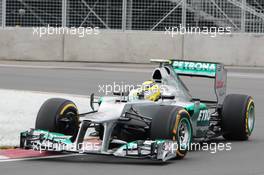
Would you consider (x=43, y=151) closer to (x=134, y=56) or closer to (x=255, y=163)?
(x=255, y=163)

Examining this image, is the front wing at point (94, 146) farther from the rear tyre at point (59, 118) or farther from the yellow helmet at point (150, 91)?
the yellow helmet at point (150, 91)

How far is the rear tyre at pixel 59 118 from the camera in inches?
415

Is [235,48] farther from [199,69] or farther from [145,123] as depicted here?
[145,123]

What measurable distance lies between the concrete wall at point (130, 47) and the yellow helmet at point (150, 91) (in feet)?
54.9

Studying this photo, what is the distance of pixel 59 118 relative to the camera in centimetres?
1064

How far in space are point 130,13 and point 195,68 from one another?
16731 mm

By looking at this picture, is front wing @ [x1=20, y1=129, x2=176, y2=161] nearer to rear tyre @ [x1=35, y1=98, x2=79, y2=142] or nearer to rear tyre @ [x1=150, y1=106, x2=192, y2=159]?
rear tyre @ [x1=150, y1=106, x2=192, y2=159]

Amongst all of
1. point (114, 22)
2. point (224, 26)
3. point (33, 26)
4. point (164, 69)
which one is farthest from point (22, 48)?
point (164, 69)

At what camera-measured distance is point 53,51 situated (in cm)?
2869
